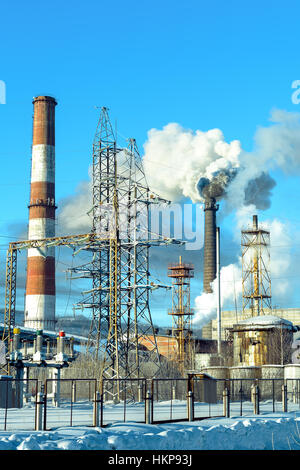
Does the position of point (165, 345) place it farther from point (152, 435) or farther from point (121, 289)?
point (152, 435)

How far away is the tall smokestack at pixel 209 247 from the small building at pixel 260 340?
27366mm

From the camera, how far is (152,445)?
19.3m

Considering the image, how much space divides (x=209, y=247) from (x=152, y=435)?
6697 cm

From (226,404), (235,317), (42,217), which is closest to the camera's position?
(226,404)

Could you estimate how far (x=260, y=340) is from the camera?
186ft

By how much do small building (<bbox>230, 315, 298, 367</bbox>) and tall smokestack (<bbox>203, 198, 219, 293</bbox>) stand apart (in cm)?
2737

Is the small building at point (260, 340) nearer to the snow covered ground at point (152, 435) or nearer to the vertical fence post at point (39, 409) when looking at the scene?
the snow covered ground at point (152, 435)

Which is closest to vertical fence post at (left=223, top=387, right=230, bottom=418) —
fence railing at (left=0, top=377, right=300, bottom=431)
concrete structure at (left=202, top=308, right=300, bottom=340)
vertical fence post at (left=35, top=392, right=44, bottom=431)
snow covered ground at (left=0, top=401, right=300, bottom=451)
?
fence railing at (left=0, top=377, right=300, bottom=431)

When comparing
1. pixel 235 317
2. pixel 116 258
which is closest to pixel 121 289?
pixel 116 258

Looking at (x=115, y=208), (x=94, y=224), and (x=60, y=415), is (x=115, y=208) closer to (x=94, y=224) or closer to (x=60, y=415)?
(x=94, y=224)

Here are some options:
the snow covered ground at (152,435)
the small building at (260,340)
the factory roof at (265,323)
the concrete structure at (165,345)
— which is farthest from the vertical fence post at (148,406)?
the concrete structure at (165,345)

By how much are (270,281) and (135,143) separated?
2735cm

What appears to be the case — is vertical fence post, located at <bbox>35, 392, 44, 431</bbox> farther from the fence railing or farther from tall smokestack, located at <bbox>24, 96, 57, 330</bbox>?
tall smokestack, located at <bbox>24, 96, 57, 330</bbox>

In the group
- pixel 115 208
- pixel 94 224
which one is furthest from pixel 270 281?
pixel 115 208
